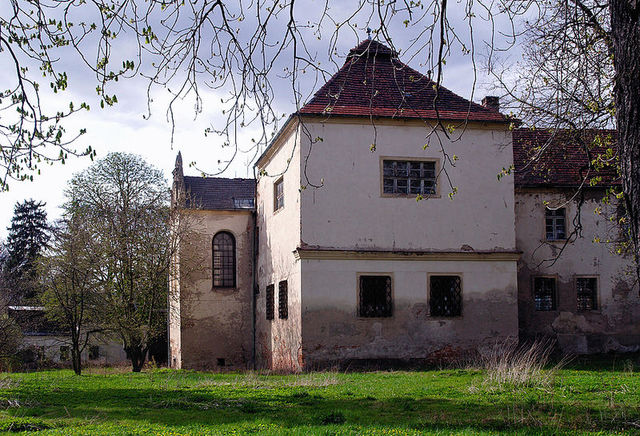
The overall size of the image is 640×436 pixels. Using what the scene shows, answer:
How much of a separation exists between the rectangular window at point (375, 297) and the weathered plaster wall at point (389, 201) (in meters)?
1.08

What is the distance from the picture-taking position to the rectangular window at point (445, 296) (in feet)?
73.4

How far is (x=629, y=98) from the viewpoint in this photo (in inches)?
224

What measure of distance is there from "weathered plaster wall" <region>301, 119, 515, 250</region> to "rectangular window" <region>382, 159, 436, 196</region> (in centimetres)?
25

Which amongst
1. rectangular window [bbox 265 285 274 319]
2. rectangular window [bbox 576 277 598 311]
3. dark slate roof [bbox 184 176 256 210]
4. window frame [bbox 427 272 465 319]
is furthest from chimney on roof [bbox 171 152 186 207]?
rectangular window [bbox 576 277 598 311]

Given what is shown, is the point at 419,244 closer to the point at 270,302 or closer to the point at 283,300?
the point at 283,300

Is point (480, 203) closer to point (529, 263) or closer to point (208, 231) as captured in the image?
point (529, 263)

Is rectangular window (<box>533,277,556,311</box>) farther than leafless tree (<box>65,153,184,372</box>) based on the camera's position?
No

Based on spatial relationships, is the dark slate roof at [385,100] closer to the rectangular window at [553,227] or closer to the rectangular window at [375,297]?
the rectangular window at [553,227]

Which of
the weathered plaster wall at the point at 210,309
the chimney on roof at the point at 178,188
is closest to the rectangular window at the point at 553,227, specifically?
the weathered plaster wall at the point at 210,309

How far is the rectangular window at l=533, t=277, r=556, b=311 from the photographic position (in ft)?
82.9

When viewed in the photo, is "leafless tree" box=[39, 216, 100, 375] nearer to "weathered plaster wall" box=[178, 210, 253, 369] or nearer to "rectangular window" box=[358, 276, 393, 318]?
"weathered plaster wall" box=[178, 210, 253, 369]

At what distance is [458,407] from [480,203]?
12063 millimetres

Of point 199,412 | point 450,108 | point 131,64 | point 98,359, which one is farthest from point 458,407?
point 98,359

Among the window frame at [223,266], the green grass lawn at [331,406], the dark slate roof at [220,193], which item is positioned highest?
the dark slate roof at [220,193]
